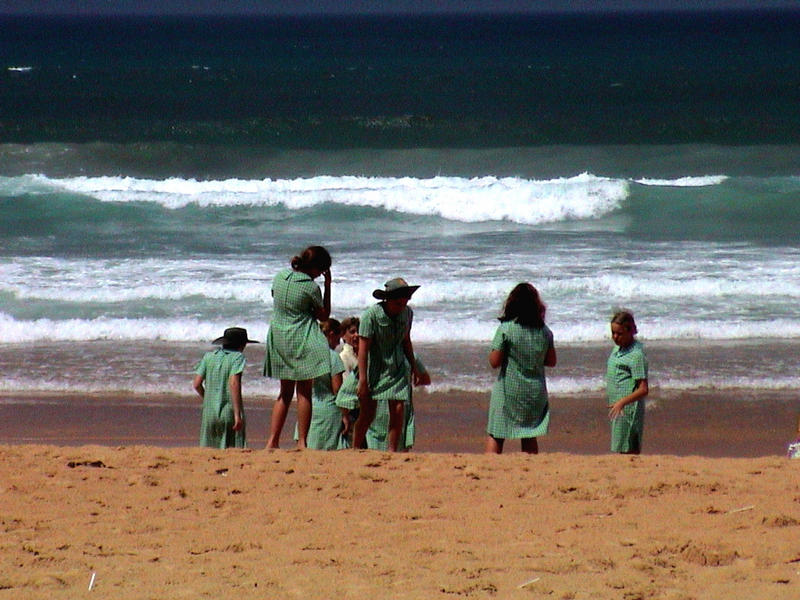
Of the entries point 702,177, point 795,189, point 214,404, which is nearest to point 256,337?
point 214,404

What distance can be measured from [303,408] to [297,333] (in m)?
0.47

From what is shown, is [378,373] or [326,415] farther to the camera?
[326,415]

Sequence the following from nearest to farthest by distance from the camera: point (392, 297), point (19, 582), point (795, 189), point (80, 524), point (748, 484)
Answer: point (19, 582) → point (80, 524) → point (748, 484) → point (392, 297) → point (795, 189)

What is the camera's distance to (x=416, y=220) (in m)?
19.8

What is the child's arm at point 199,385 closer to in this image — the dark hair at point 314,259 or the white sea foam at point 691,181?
the dark hair at point 314,259

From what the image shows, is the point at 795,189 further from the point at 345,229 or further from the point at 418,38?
the point at 418,38

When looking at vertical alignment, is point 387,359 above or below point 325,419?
above

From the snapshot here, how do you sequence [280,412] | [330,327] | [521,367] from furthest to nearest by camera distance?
[330,327]
[280,412]
[521,367]

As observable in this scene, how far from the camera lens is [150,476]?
6.12 metres

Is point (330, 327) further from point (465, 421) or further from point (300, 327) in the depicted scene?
point (465, 421)

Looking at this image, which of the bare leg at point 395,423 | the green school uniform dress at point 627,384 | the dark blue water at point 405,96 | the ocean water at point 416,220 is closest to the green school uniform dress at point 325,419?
the bare leg at point 395,423

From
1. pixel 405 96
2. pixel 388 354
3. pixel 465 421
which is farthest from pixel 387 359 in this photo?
pixel 405 96

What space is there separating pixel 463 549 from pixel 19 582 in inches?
73.8

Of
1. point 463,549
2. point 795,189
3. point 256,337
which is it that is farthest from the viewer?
point 795,189
